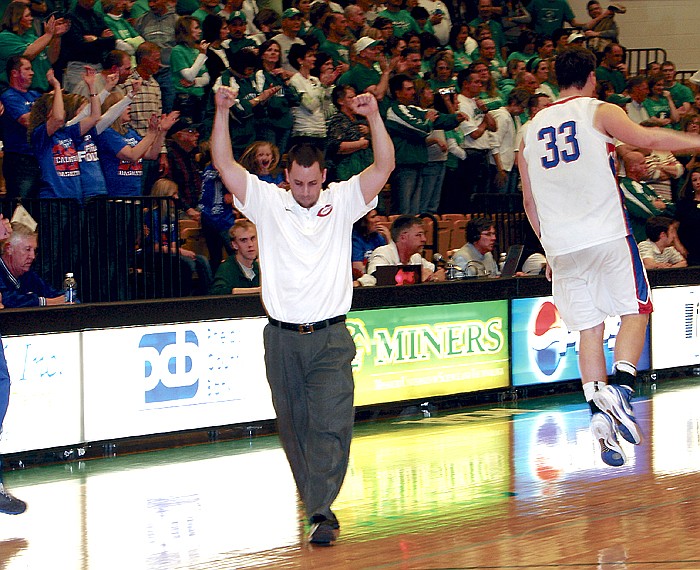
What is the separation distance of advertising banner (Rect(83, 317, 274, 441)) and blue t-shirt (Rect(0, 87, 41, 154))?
8.77ft

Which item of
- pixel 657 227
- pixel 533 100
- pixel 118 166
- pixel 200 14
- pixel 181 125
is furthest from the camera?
pixel 533 100

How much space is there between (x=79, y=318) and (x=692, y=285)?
Answer: 666 centimetres

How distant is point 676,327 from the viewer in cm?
1245

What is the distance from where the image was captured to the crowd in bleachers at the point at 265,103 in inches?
418

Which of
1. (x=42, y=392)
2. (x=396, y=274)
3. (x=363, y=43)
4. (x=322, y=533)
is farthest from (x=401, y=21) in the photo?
(x=322, y=533)

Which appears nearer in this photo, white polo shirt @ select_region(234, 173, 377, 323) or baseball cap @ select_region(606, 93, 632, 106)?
white polo shirt @ select_region(234, 173, 377, 323)

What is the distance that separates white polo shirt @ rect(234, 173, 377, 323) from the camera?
612cm

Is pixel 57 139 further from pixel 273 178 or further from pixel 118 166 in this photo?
pixel 273 178

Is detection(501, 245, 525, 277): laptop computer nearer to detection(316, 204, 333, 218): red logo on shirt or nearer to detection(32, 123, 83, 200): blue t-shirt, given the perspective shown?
detection(32, 123, 83, 200): blue t-shirt

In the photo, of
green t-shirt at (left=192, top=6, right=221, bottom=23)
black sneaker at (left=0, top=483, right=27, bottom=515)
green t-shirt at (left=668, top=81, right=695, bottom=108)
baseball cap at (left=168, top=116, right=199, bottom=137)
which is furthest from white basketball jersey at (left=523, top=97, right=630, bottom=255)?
green t-shirt at (left=668, top=81, right=695, bottom=108)

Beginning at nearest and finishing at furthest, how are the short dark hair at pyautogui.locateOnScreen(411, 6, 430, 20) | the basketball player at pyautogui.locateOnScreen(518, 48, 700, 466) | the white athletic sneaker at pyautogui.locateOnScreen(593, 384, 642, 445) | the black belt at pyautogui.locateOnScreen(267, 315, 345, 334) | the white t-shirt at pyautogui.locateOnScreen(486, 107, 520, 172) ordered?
the black belt at pyautogui.locateOnScreen(267, 315, 345, 334) < the white athletic sneaker at pyautogui.locateOnScreen(593, 384, 642, 445) < the basketball player at pyautogui.locateOnScreen(518, 48, 700, 466) < the white t-shirt at pyautogui.locateOnScreen(486, 107, 520, 172) < the short dark hair at pyautogui.locateOnScreen(411, 6, 430, 20)

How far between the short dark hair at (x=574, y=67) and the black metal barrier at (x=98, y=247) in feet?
12.9

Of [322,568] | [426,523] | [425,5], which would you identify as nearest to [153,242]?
[426,523]

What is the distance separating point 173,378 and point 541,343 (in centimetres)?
395
